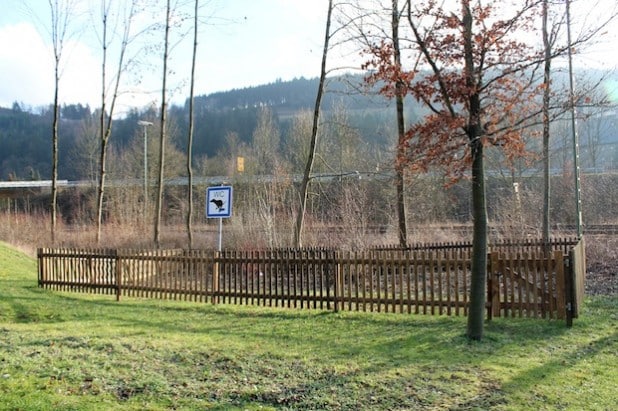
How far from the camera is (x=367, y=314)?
10.4 metres

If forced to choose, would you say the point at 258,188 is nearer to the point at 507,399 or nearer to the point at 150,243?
the point at 150,243

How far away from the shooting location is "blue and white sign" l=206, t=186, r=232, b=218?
555 inches

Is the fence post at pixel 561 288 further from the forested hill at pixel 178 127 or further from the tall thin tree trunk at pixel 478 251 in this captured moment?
the forested hill at pixel 178 127

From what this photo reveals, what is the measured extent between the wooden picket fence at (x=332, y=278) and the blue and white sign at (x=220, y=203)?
5.05ft

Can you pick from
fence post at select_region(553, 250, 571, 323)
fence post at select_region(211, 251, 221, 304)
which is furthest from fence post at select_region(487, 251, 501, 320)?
fence post at select_region(211, 251, 221, 304)

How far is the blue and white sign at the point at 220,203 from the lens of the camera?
555 inches

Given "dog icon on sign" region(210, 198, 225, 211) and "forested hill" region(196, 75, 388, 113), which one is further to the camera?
"forested hill" region(196, 75, 388, 113)

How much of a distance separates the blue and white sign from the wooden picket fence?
154cm

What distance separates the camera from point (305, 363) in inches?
263

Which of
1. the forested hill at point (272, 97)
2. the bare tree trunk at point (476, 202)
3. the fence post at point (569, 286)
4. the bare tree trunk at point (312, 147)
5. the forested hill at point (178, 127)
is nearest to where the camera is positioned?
the bare tree trunk at point (476, 202)

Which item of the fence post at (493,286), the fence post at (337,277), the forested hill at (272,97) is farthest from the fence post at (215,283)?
the forested hill at (272,97)

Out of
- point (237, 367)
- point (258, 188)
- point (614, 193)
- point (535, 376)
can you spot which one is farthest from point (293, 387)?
point (614, 193)

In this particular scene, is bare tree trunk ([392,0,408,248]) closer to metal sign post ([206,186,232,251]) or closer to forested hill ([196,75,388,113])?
metal sign post ([206,186,232,251])

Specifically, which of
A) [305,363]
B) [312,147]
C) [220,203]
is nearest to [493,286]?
[305,363]
